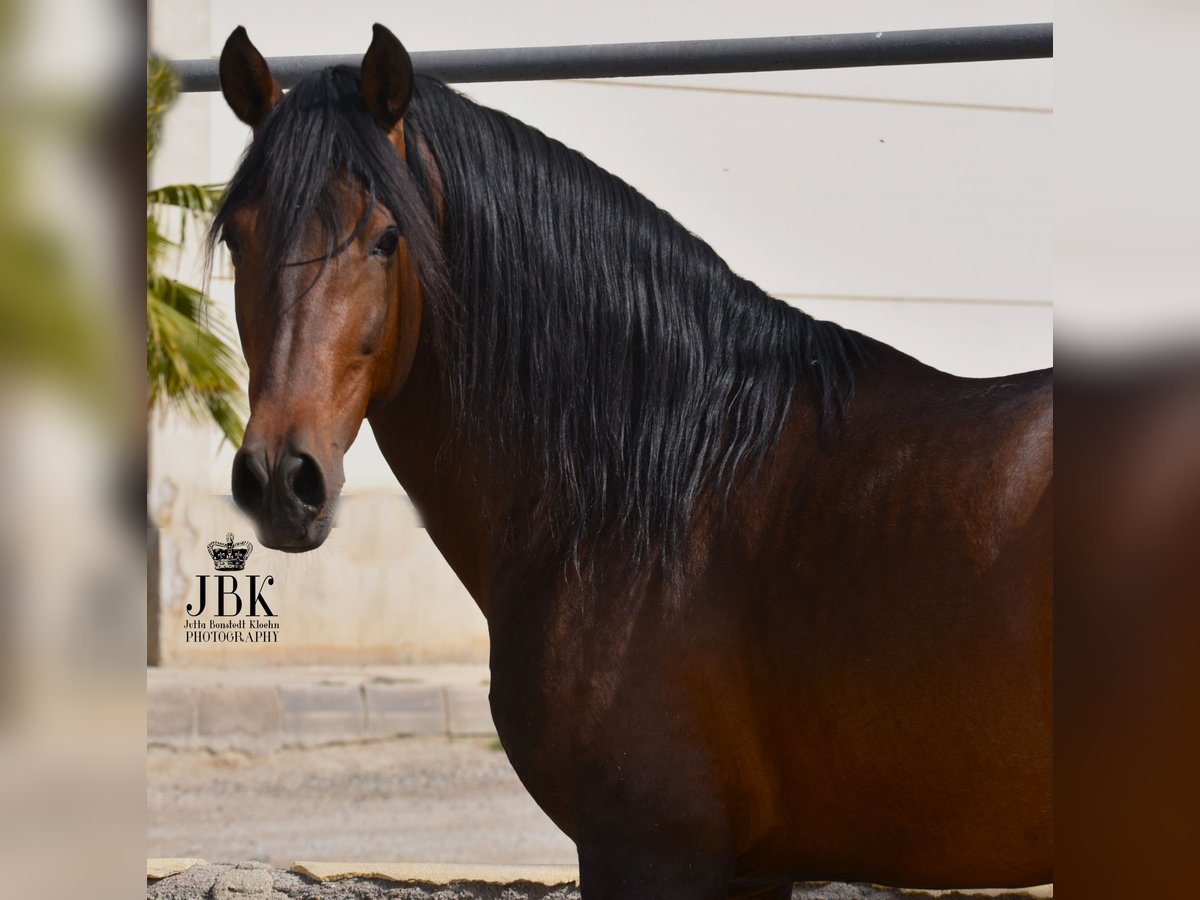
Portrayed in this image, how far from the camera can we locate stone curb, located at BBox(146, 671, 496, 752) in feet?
18.6

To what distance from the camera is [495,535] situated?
5.73 ft

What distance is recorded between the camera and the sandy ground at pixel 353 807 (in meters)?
4.77

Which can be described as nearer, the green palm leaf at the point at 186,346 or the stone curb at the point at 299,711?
the green palm leaf at the point at 186,346

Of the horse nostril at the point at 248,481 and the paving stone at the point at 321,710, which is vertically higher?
the horse nostril at the point at 248,481

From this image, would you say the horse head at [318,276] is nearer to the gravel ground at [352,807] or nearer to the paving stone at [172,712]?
the gravel ground at [352,807]

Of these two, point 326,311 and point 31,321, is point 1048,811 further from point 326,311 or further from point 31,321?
point 31,321

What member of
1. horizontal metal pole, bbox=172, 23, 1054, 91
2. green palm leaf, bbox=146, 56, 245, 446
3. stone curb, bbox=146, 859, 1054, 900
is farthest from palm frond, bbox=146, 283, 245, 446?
horizontal metal pole, bbox=172, 23, 1054, 91

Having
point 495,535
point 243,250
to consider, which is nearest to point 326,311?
point 243,250

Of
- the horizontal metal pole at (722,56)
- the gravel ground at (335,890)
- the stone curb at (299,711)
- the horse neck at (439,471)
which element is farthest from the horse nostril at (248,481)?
the stone curb at (299,711)

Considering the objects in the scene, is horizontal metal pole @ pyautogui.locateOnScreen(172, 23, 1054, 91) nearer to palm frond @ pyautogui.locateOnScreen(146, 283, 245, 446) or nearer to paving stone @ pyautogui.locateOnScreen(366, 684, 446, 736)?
palm frond @ pyautogui.locateOnScreen(146, 283, 245, 446)

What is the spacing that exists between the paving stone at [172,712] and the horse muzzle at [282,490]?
4.58 m

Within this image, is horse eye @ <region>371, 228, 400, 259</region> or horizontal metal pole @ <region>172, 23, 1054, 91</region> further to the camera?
horizontal metal pole @ <region>172, 23, 1054, 91</region>

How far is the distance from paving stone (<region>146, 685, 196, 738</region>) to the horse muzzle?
458 centimetres

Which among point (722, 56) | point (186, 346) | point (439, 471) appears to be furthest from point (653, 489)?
point (186, 346)
